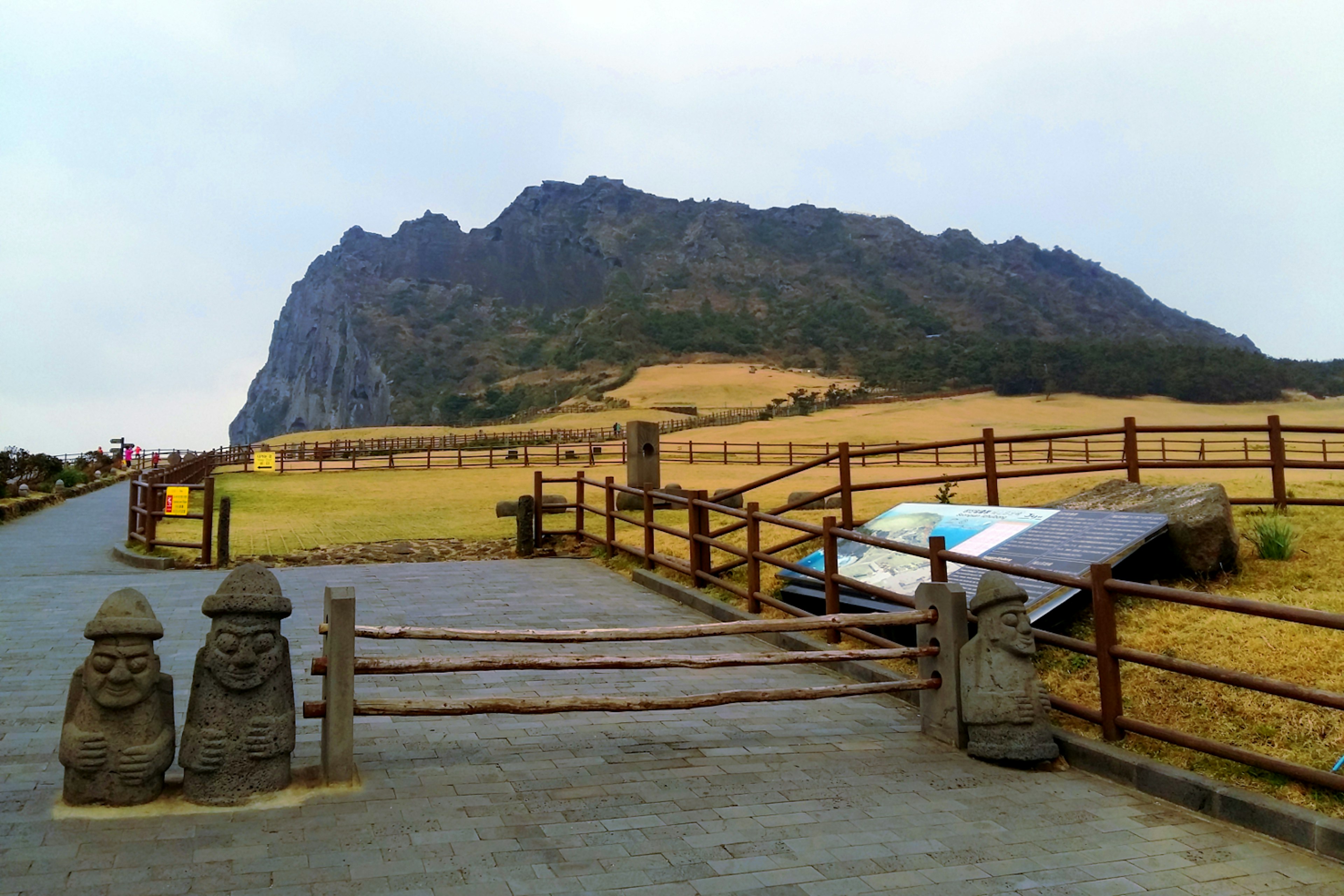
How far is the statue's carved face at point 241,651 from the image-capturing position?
13.9 feet

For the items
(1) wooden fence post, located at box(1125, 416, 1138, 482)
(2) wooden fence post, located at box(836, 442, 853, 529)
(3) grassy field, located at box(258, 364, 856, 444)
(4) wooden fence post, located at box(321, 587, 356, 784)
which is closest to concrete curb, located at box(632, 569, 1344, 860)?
(4) wooden fence post, located at box(321, 587, 356, 784)

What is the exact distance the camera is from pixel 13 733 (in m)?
5.20

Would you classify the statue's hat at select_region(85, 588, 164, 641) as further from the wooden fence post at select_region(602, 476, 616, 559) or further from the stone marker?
the stone marker

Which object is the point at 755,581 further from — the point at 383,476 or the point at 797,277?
the point at 797,277

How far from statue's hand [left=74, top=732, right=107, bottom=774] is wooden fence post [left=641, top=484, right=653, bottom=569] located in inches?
284

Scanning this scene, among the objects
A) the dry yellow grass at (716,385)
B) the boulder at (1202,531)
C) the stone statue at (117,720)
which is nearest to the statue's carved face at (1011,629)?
the boulder at (1202,531)

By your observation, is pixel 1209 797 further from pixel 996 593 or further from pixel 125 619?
pixel 125 619

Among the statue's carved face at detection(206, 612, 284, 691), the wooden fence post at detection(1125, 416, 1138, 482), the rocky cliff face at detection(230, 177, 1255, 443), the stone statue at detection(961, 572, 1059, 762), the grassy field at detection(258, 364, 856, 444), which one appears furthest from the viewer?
the rocky cliff face at detection(230, 177, 1255, 443)

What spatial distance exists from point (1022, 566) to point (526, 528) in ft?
28.5

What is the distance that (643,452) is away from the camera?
15.1 meters

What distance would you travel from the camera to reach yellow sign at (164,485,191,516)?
14133 millimetres

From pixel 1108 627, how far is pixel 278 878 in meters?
4.09

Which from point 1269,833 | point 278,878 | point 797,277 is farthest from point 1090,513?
point 797,277

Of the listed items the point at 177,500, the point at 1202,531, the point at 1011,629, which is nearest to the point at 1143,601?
the point at 1202,531
